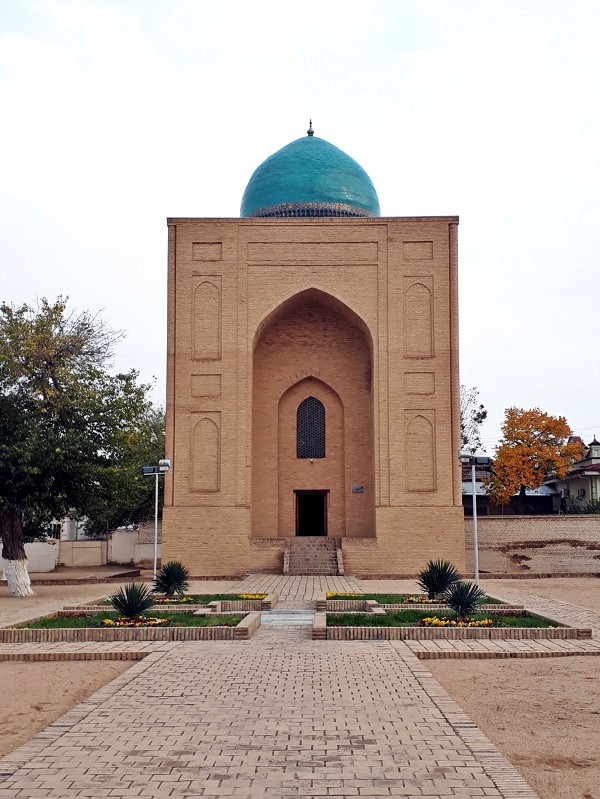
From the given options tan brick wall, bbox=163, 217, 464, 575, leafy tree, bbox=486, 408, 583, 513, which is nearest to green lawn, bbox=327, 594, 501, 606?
tan brick wall, bbox=163, 217, 464, 575

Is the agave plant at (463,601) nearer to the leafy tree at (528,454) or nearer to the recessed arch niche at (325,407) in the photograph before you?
the recessed arch niche at (325,407)

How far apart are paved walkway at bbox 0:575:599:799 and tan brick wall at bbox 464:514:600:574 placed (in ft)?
48.6

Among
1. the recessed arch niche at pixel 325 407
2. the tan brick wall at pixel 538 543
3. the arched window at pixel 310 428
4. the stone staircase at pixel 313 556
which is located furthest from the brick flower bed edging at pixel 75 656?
the tan brick wall at pixel 538 543

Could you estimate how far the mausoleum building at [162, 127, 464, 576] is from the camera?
19172mm

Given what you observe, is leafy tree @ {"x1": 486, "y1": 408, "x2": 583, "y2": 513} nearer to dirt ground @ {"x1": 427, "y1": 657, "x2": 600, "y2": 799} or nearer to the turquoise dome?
the turquoise dome

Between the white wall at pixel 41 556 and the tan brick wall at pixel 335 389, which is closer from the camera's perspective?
the tan brick wall at pixel 335 389

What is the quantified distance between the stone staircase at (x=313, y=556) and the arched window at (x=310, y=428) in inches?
95.6

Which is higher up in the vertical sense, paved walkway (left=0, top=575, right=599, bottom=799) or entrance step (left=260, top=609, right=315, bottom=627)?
paved walkway (left=0, top=575, right=599, bottom=799)

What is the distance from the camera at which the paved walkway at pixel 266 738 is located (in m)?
3.73

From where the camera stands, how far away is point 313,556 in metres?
19.4

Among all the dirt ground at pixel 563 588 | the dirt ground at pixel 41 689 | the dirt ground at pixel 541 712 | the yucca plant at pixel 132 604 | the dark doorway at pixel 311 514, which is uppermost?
the dark doorway at pixel 311 514

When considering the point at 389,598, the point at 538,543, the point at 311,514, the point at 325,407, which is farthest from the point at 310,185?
the point at 389,598

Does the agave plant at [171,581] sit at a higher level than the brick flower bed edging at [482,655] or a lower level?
higher

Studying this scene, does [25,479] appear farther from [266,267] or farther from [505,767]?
[505,767]
